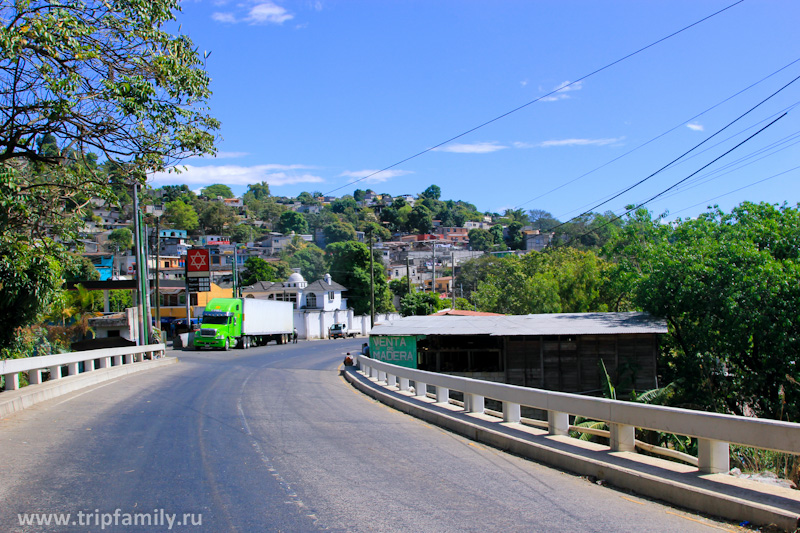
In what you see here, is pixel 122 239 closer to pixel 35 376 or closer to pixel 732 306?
pixel 35 376

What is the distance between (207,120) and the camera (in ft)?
42.9

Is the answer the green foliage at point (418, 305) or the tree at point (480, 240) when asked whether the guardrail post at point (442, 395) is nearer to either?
the green foliage at point (418, 305)

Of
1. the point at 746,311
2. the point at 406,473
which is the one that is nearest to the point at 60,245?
the point at 406,473

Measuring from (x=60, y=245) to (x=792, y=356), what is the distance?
20302 mm

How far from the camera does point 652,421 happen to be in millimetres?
7738

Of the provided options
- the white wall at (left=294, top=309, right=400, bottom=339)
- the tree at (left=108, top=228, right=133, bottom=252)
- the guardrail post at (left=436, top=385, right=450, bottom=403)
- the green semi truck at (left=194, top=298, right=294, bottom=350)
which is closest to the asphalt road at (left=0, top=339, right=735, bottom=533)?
the guardrail post at (left=436, top=385, right=450, bottom=403)

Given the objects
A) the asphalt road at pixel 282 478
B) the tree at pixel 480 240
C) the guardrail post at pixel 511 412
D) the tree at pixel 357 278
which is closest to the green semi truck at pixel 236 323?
the tree at pixel 357 278

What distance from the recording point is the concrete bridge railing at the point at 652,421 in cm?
633

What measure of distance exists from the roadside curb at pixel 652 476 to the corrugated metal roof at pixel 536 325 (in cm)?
1309

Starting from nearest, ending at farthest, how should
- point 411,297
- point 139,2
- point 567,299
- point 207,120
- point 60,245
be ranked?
point 139,2
point 207,120
point 60,245
point 567,299
point 411,297

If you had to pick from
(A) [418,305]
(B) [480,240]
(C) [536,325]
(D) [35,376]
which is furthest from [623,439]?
(B) [480,240]

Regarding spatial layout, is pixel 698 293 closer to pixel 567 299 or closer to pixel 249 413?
pixel 249 413

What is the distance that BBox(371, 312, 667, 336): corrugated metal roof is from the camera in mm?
23688

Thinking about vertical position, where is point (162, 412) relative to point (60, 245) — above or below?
below
